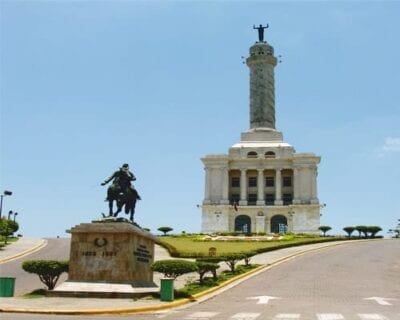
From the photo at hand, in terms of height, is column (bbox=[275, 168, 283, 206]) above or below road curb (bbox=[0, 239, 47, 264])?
above

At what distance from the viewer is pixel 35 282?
30297 millimetres

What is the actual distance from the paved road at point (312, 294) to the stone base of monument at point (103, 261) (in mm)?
→ 3222

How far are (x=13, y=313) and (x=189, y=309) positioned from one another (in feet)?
18.6

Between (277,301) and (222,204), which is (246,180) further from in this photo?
(277,301)

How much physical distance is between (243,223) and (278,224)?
529 cm

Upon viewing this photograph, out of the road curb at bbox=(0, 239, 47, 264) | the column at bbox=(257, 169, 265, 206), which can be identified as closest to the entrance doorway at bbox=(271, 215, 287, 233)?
the column at bbox=(257, 169, 265, 206)

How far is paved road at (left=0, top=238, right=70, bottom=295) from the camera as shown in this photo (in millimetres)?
28422

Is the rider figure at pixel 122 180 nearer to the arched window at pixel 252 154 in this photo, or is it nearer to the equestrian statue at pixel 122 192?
the equestrian statue at pixel 122 192

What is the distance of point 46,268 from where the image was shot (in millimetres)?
23484

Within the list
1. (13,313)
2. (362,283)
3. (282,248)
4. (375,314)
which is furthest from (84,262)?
(282,248)

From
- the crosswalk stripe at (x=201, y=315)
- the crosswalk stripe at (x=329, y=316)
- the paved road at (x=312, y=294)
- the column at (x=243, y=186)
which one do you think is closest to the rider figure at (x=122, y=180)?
the paved road at (x=312, y=294)

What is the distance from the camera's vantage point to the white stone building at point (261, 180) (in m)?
87.5

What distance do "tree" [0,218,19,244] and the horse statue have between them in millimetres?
36801

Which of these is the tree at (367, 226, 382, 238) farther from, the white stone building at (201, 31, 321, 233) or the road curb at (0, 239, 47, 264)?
the road curb at (0, 239, 47, 264)
